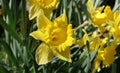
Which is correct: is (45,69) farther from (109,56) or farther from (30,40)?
(109,56)

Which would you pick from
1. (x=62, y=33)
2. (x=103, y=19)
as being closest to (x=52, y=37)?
(x=62, y=33)

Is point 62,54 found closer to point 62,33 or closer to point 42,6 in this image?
point 62,33

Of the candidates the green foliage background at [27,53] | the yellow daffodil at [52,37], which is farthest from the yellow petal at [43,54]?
the green foliage background at [27,53]

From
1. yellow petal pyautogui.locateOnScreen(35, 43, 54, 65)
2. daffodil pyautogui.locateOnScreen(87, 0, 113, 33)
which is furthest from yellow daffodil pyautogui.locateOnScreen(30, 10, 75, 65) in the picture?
daffodil pyautogui.locateOnScreen(87, 0, 113, 33)

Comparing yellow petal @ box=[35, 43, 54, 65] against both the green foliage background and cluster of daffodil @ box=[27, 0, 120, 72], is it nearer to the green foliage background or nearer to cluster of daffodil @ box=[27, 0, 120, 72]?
cluster of daffodil @ box=[27, 0, 120, 72]

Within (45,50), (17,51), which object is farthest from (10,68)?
(45,50)

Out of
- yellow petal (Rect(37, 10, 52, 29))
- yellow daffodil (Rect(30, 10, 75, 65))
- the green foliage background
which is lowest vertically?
the green foliage background

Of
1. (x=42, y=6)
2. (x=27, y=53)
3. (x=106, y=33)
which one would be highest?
(x=42, y=6)

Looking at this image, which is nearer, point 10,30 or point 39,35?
point 39,35
